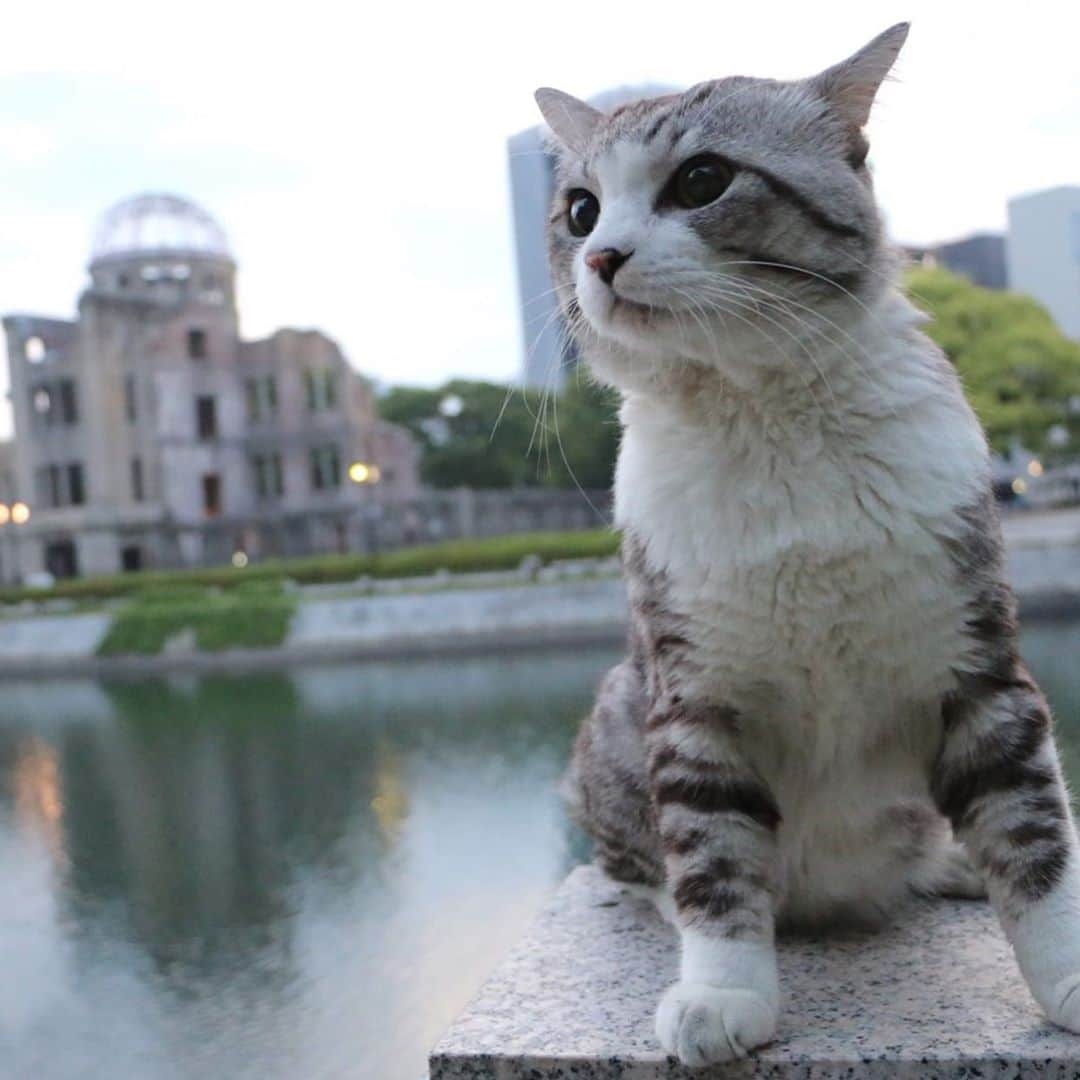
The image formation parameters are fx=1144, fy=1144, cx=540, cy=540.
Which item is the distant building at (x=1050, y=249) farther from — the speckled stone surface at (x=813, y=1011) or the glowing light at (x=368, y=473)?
the glowing light at (x=368, y=473)

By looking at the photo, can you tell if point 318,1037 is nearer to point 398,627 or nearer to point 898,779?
point 898,779

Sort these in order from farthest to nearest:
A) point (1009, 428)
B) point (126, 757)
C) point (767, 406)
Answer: point (1009, 428), point (126, 757), point (767, 406)

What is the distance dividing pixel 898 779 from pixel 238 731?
9.18 metres

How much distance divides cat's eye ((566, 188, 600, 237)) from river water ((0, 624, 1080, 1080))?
5.58ft

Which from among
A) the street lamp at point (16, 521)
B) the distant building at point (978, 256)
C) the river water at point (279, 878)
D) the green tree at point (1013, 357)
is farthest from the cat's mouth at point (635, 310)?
the distant building at point (978, 256)

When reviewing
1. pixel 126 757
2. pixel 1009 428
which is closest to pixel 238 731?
pixel 126 757

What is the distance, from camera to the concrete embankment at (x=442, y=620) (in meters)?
16.1

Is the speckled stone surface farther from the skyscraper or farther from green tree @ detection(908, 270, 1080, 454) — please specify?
green tree @ detection(908, 270, 1080, 454)

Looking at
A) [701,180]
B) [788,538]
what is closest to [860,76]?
[701,180]

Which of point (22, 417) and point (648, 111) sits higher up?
point (22, 417)

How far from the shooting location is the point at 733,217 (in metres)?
1.80

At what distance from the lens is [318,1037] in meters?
3.53

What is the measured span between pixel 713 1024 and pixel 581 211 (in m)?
1.38

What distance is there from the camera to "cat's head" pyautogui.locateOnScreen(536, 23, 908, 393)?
1791 mm
